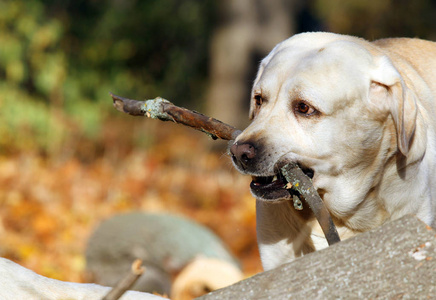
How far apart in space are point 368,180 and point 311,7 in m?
17.4

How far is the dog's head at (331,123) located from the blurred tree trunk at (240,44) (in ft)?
26.5

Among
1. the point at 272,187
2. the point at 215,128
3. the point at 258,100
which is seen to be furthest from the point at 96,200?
the point at 272,187

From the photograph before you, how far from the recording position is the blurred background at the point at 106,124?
23.4 ft

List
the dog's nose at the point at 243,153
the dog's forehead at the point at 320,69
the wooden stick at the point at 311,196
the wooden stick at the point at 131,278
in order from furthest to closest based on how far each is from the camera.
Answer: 1. the dog's forehead at the point at 320,69
2. the dog's nose at the point at 243,153
3. the wooden stick at the point at 311,196
4. the wooden stick at the point at 131,278

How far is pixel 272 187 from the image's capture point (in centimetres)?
307

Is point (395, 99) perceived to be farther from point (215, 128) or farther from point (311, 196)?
point (215, 128)

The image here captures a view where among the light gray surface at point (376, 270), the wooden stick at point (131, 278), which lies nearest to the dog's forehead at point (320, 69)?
the light gray surface at point (376, 270)

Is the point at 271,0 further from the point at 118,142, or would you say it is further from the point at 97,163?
the point at 97,163

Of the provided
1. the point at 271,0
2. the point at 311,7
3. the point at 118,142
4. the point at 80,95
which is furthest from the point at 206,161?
the point at 311,7

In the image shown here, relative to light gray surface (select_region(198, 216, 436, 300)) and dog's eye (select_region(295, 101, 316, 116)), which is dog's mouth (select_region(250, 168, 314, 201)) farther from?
light gray surface (select_region(198, 216, 436, 300))

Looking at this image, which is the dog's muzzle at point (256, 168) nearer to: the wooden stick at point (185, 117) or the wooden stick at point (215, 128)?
the wooden stick at point (215, 128)

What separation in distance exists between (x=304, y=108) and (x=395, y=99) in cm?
46

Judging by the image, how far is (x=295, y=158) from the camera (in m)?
3.08

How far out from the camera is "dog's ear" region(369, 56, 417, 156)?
3.10 m
